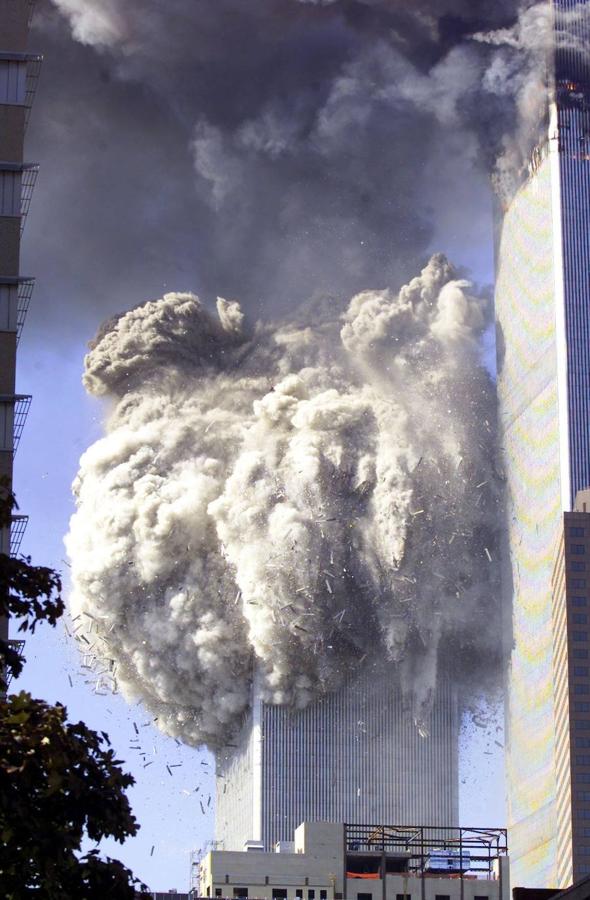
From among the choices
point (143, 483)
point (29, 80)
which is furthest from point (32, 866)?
point (143, 483)

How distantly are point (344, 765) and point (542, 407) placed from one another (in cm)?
3236

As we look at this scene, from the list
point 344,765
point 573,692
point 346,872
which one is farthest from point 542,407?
point 346,872

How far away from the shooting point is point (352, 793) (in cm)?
17438

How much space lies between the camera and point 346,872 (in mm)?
134250

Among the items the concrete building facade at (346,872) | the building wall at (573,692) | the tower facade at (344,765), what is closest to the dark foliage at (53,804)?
the concrete building facade at (346,872)

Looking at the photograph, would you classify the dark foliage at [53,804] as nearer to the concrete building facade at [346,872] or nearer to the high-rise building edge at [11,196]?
the high-rise building edge at [11,196]

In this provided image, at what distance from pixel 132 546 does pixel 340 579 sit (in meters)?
15.8

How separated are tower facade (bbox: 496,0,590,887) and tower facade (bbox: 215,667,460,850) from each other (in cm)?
617

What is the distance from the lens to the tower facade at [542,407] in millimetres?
171062

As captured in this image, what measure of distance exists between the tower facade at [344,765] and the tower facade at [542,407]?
20.2 feet

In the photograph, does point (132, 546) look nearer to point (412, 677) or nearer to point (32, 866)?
point (412, 677)

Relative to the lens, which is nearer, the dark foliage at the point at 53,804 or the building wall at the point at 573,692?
the dark foliage at the point at 53,804

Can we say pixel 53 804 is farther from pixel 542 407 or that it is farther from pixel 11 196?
pixel 542 407

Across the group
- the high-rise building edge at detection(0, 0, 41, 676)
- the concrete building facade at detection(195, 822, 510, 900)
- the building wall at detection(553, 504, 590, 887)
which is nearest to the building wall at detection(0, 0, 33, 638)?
the high-rise building edge at detection(0, 0, 41, 676)
